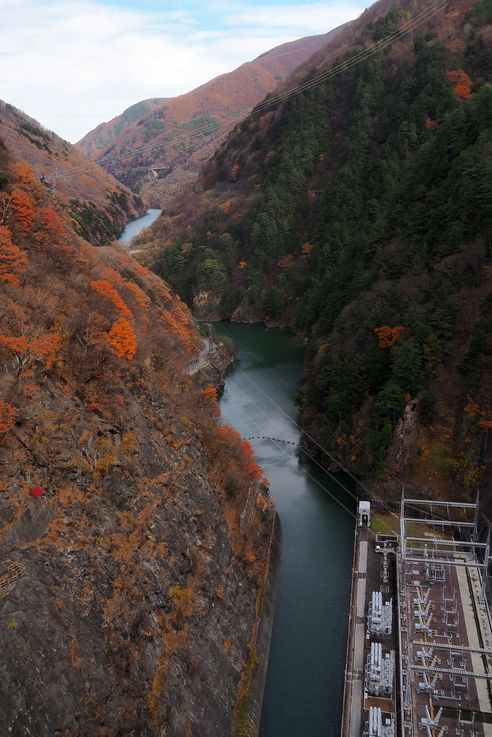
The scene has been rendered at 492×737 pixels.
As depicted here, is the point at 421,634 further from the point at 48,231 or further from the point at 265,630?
the point at 48,231

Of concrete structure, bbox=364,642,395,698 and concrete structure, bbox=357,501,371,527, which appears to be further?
concrete structure, bbox=357,501,371,527

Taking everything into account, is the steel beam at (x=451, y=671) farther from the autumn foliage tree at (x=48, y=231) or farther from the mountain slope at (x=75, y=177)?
the mountain slope at (x=75, y=177)

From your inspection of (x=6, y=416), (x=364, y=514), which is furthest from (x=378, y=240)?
(x=6, y=416)

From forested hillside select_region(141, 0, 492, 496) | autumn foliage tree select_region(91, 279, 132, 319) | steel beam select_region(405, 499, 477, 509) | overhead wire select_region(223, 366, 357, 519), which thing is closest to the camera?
autumn foliage tree select_region(91, 279, 132, 319)

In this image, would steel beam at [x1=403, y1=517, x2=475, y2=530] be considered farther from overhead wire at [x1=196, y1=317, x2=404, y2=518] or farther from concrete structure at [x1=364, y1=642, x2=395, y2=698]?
concrete structure at [x1=364, y1=642, x2=395, y2=698]

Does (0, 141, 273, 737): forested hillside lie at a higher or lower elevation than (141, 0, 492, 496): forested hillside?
lower

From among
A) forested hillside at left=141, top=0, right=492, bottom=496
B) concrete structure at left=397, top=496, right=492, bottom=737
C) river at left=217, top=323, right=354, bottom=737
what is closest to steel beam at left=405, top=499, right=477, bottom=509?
concrete structure at left=397, top=496, right=492, bottom=737

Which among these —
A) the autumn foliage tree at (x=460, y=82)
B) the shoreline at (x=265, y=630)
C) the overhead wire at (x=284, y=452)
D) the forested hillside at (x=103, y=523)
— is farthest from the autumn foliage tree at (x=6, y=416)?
the autumn foliage tree at (x=460, y=82)
